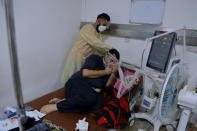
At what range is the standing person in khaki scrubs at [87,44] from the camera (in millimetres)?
1914

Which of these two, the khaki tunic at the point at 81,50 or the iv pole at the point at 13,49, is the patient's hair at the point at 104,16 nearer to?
the khaki tunic at the point at 81,50

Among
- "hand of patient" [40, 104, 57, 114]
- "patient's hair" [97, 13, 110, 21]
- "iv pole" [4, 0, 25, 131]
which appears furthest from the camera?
"patient's hair" [97, 13, 110, 21]

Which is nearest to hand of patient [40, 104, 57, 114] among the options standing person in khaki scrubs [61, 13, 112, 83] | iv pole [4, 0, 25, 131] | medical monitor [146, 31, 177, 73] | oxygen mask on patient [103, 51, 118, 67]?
standing person in khaki scrubs [61, 13, 112, 83]

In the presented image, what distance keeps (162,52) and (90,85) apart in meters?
0.91

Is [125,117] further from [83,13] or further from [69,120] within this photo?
[83,13]

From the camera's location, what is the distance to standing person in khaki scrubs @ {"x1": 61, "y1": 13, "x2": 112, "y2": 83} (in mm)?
1914

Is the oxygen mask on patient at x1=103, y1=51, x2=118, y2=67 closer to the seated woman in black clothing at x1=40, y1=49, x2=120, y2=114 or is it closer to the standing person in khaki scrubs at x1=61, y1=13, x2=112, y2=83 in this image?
the seated woman in black clothing at x1=40, y1=49, x2=120, y2=114

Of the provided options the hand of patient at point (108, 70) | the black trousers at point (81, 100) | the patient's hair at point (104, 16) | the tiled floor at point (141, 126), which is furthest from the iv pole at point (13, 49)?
the patient's hair at point (104, 16)

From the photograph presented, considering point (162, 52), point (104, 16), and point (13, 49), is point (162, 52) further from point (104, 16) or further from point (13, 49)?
point (13, 49)

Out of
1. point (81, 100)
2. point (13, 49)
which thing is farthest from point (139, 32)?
point (13, 49)

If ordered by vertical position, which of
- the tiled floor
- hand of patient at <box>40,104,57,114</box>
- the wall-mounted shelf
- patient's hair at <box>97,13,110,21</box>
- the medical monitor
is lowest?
the tiled floor

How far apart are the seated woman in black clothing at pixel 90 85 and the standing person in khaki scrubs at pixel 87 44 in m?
0.25

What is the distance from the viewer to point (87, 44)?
2.01 metres

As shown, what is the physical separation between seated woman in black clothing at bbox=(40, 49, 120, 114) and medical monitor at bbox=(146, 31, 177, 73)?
1.40 feet
